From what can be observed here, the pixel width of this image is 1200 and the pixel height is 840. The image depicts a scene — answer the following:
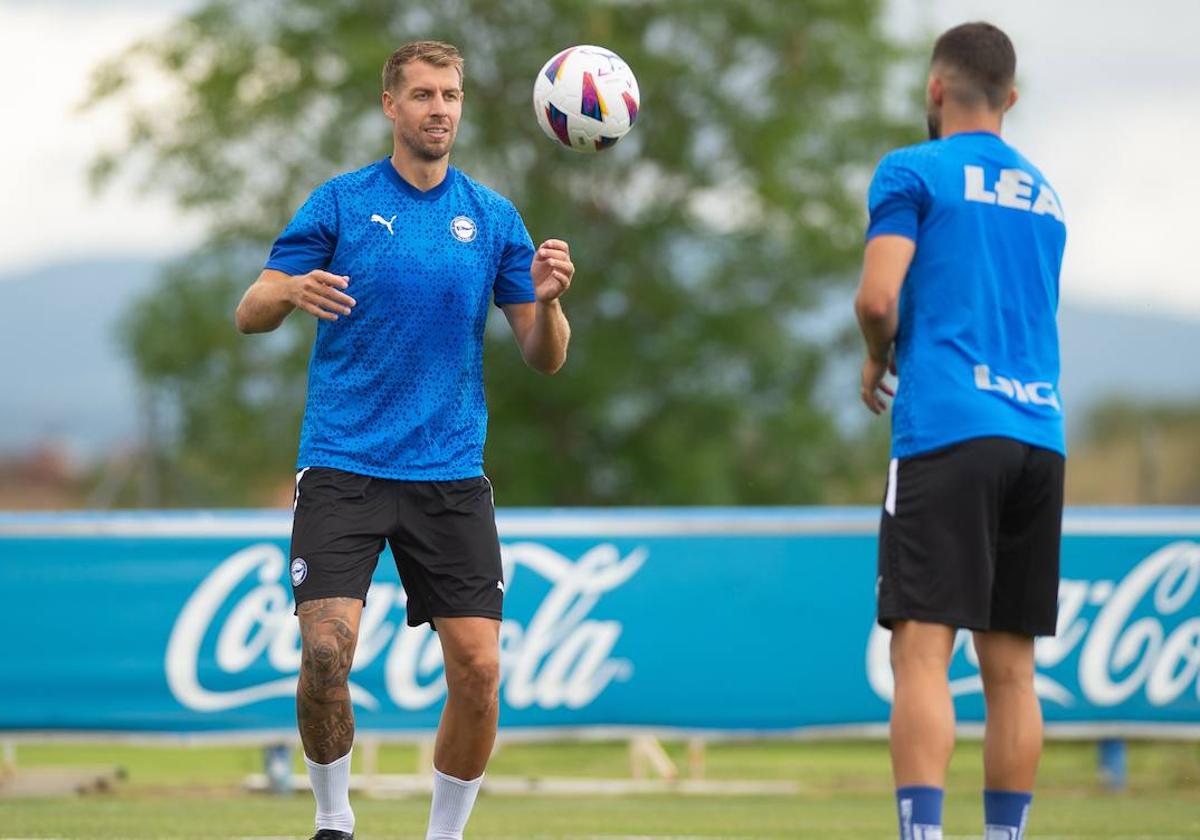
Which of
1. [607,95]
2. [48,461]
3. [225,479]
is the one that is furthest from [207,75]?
[48,461]

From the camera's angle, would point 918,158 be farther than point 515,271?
No

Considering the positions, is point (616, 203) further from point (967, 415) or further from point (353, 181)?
point (967, 415)

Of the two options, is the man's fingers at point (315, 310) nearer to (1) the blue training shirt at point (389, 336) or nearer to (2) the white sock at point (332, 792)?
(1) the blue training shirt at point (389, 336)

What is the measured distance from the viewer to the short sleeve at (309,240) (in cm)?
602

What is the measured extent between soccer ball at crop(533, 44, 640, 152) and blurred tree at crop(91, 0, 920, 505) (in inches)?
746

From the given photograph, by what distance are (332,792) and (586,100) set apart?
2.56 metres

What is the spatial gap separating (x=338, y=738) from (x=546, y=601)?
5.34m

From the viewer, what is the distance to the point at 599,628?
1138 centimetres

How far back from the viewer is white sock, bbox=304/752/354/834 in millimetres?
6035

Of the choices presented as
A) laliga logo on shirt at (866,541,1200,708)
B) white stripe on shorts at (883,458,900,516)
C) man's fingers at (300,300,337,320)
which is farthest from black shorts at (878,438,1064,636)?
laliga logo on shirt at (866,541,1200,708)

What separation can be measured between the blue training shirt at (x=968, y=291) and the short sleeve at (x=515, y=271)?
4.96 ft

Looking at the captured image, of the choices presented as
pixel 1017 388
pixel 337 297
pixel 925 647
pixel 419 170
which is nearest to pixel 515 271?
pixel 419 170

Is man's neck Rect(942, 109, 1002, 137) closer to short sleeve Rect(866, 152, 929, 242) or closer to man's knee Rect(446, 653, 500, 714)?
short sleeve Rect(866, 152, 929, 242)

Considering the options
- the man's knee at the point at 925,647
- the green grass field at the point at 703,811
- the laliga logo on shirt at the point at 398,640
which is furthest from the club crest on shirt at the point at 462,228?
the laliga logo on shirt at the point at 398,640
